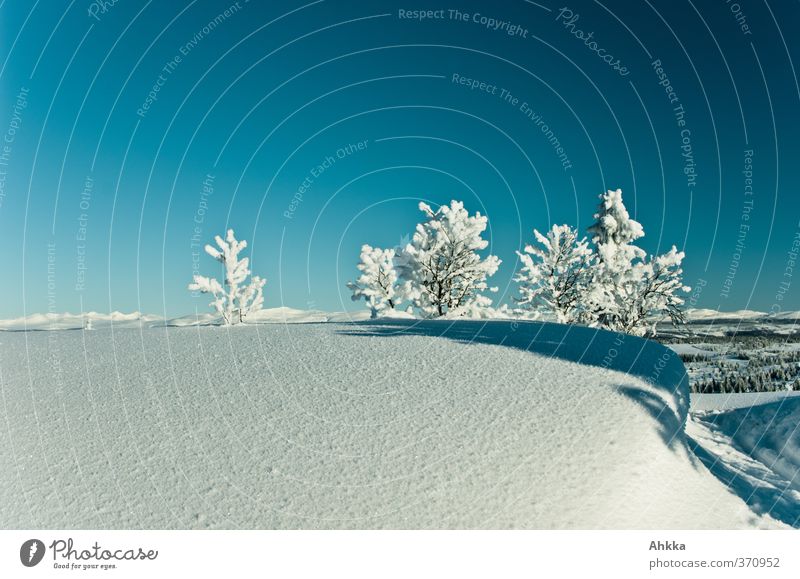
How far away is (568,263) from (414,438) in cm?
2169

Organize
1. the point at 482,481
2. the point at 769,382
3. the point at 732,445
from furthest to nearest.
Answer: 1. the point at 769,382
2. the point at 732,445
3. the point at 482,481

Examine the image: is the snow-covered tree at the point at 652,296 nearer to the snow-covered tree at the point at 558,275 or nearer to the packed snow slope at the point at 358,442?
the snow-covered tree at the point at 558,275

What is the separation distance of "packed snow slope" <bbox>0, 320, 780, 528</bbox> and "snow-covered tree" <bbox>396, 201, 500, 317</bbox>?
41.1ft

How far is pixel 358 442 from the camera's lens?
260 inches

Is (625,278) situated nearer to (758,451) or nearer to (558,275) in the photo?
(558,275)

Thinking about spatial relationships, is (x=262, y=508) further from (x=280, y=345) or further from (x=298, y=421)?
(x=280, y=345)

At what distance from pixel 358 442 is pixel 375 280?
22.1 metres

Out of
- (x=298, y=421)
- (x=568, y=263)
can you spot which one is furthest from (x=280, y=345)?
(x=568, y=263)

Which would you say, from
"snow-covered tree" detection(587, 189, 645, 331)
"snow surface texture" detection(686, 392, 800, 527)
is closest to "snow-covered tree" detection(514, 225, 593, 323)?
"snow-covered tree" detection(587, 189, 645, 331)

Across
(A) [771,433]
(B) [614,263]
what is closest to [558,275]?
(B) [614,263]

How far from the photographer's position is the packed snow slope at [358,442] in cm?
564
